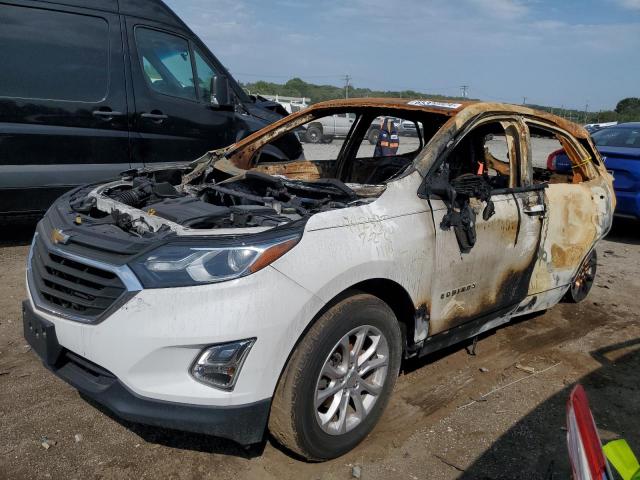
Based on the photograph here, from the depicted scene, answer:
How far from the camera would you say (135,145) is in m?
5.72

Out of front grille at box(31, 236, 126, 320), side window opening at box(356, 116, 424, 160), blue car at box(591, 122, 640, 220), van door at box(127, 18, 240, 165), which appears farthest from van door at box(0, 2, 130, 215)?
blue car at box(591, 122, 640, 220)

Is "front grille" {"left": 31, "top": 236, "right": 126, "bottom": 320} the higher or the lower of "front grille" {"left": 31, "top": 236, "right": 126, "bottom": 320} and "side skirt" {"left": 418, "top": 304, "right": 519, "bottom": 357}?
the higher

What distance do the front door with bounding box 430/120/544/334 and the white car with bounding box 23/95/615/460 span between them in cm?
1

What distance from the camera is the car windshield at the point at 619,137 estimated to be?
7879 millimetres

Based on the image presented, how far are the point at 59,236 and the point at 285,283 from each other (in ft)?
3.85

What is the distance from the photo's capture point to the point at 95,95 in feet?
17.8

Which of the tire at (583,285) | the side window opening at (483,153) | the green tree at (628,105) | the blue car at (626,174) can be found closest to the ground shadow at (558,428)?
the tire at (583,285)

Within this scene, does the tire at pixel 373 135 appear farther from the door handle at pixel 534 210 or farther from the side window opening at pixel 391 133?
the door handle at pixel 534 210

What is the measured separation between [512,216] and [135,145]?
389 centimetres

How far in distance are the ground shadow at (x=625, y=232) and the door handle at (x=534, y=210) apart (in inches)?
172

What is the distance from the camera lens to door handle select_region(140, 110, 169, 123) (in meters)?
5.71

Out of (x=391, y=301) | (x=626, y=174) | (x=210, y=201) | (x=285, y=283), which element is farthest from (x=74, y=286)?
(x=626, y=174)

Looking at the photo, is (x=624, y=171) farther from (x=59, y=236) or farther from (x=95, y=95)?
(x=59, y=236)

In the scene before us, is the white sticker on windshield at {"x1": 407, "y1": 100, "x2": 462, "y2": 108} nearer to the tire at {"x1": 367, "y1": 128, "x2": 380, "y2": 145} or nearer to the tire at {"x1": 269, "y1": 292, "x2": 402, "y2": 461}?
the tire at {"x1": 367, "y1": 128, "x2": 380, "y2": 145}
